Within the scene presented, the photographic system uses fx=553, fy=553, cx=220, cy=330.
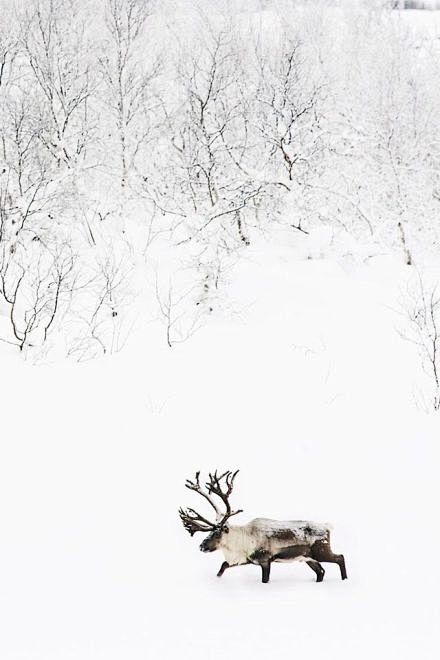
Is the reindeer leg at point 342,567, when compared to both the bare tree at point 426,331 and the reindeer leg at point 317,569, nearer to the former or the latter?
the reindeer leg at point 317,569

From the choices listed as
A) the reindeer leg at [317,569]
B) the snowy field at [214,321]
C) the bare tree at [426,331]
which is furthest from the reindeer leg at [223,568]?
the bare tree at [426,331]

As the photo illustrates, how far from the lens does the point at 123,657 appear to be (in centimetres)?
246

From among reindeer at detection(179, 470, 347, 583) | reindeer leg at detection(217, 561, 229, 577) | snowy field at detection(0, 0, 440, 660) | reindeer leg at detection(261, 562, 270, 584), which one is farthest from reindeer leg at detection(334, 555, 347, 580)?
reindeer leg at detection(217, 561, 229, 577)

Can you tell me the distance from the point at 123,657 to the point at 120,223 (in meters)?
14.2

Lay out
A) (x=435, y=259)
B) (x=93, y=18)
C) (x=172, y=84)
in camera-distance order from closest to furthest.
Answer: (x=435, y=259) → (x=93, y=18) → (x=172, y=84)

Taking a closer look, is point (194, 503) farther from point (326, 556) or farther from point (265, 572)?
point (326, 556)

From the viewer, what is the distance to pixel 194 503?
4.02 meters

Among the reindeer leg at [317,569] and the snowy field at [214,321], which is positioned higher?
the snowy field at [214,321]

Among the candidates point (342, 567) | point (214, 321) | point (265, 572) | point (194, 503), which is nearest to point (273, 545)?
point (265, 572)

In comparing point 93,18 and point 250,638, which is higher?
point 93,18

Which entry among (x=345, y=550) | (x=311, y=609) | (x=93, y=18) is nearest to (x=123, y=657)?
(x=311, y=609)

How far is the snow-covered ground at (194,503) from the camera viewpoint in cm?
262

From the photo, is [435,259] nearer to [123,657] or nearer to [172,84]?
[172,84]

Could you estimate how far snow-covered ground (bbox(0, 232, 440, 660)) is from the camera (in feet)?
8.59
